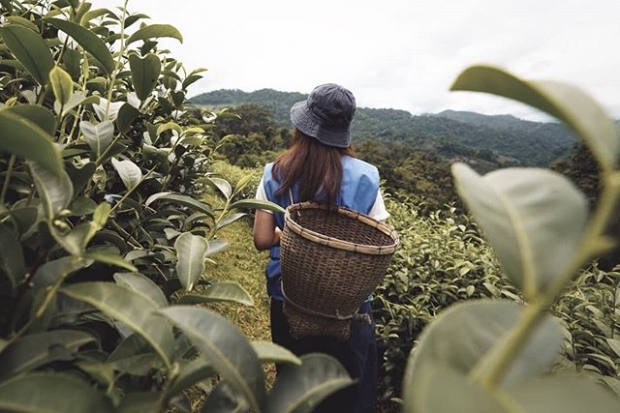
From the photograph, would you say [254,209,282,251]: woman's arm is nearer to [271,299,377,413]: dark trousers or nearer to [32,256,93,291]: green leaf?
[271,299,377,413]: dark trousers

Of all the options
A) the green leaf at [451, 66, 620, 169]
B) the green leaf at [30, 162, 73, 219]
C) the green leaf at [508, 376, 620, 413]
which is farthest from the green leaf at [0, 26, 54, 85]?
the green leaf at [508, 376, 620, 413]

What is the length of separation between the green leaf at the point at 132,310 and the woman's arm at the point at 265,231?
4.00 feet

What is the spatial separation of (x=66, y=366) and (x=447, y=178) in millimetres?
16198

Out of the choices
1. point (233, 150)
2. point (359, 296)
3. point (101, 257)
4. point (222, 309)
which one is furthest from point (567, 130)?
point (233, 150)

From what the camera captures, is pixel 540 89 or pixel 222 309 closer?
pixel 540 89

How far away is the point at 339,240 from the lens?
1.26 meters

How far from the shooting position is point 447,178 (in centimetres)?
1577

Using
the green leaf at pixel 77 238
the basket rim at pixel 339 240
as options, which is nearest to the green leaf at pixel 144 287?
the green leaf at pixel 77 238

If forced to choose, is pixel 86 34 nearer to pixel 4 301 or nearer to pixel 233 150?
pixel 4 301

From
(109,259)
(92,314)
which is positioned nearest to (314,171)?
(92,314)

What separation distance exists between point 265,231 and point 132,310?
1.26m

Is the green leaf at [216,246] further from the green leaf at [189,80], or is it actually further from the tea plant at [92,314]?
the green leaf at [189,80]

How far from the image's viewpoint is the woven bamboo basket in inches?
50.1

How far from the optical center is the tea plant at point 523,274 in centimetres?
27
